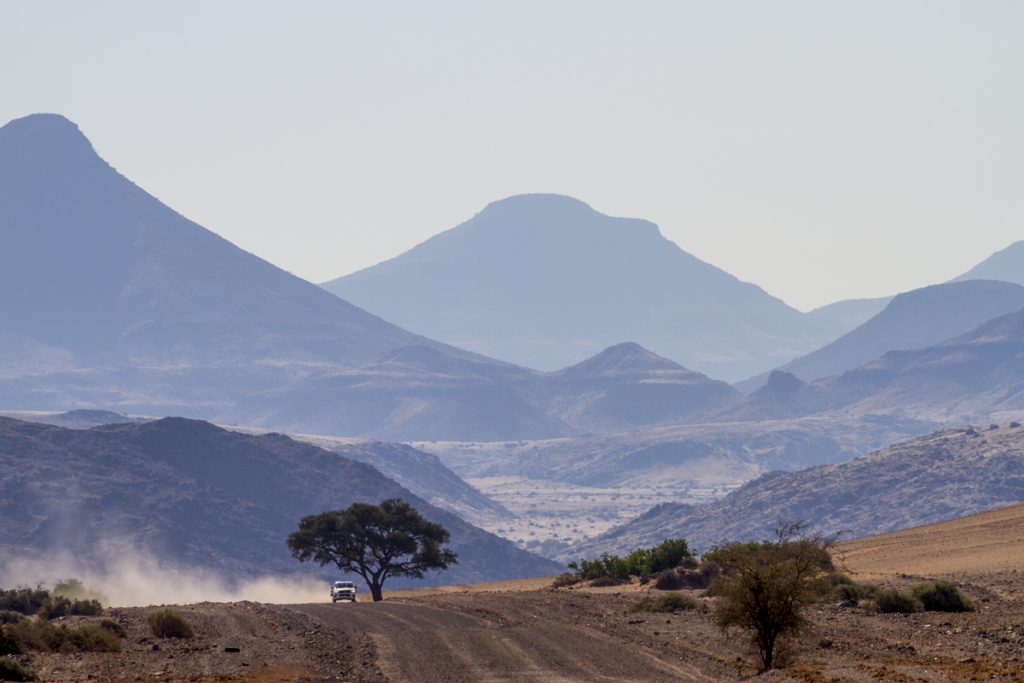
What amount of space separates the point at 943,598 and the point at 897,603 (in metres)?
1.13

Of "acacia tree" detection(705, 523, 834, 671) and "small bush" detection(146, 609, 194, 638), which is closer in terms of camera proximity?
"acacia tree" detection(705, 523, 834, 671)

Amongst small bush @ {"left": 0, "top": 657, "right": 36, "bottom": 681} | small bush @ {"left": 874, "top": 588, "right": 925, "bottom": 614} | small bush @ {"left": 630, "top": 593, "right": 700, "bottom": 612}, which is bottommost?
small bush @ {"left": 874, "top": 588, "right": 925, "bottom": 614}

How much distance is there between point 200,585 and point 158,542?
A: 17.7 metres

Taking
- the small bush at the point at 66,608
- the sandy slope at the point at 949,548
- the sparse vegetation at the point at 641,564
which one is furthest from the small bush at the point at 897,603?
the small bush at the point at 66,608

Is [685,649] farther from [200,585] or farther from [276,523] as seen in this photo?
[276,523]

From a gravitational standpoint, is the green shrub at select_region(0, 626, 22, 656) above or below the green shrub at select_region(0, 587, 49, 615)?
below

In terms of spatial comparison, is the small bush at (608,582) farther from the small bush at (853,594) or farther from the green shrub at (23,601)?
the green shrub at (23,601)

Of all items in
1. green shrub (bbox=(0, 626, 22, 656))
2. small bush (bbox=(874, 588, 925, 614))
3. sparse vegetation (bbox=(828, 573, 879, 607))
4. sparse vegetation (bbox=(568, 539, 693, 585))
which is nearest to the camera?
green shrub (bbox=(0, 626, 22, 656))

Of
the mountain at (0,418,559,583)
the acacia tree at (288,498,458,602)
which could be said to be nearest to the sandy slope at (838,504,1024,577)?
the acacia tree at (288,498,458,602)

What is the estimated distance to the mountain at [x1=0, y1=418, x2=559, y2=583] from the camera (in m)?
153

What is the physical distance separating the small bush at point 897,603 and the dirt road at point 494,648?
758 cm

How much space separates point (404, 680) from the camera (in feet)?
94.6

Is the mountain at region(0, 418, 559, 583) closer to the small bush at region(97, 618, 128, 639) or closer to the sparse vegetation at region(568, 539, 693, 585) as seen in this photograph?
the sparse vegetation at region(568, 539, 693, 585)

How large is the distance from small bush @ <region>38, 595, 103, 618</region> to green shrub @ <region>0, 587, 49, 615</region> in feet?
2.22
